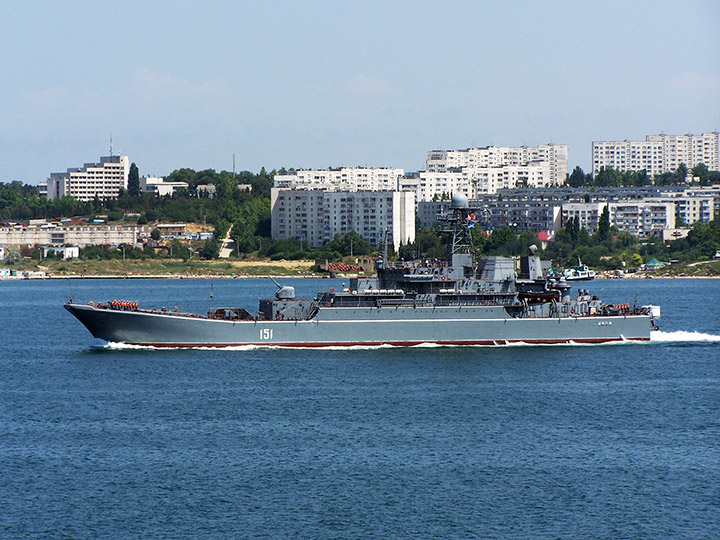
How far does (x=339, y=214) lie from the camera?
553ft

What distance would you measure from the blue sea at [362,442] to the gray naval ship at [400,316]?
3.53 feet

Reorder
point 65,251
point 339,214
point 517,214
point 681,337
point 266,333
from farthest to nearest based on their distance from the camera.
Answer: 1. point 517,214
2. point 65,251
3. point 339,214
4. point 681,337
5. point 266,333

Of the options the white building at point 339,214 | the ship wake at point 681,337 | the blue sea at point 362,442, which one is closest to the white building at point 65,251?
the white building at point 339,214

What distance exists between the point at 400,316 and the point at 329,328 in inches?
149

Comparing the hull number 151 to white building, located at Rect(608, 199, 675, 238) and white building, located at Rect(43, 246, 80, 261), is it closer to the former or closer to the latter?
white building, located at Rect(43, 246, 80, 261)

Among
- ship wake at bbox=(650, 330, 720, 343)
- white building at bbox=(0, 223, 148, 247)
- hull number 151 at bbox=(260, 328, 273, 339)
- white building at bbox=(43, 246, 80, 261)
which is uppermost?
white building at bbox=(0, 223, 148, 247)

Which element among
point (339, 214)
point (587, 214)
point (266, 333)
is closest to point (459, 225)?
point (266, 333)

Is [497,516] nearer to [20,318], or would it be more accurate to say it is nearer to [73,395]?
[73,395]

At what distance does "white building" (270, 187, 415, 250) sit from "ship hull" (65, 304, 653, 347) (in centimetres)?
10137

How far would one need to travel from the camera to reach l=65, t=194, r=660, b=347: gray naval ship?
55625 mm

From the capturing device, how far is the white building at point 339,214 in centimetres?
16288

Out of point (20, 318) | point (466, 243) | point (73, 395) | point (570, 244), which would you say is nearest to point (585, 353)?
point (466, 243)

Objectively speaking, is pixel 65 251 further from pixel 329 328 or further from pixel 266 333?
pixel 329 328

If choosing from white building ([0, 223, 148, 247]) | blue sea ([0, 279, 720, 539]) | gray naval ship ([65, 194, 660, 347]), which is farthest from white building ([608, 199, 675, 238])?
gray naval ship ([65, 194, 660, 347])
